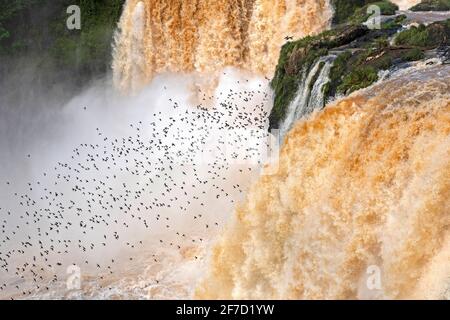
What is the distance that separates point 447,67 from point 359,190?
3.21 m

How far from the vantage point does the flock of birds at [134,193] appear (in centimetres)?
1473

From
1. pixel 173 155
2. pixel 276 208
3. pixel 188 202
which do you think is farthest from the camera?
pixel 173 155

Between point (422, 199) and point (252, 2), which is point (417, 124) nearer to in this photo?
point (422, 199)

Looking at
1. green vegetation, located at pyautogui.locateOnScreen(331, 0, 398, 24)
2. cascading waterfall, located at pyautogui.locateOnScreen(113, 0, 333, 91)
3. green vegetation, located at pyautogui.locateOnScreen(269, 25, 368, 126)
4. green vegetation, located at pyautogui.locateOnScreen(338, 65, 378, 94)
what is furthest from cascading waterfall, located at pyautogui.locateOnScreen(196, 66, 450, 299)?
cascading waterfall, located at pyautogui.locateOnScreen(113, 0, 333, 91)

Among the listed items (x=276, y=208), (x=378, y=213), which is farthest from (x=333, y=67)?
(x=378, y=213)

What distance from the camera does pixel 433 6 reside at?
670 inches

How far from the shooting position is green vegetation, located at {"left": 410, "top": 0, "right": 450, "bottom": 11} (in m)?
16.9

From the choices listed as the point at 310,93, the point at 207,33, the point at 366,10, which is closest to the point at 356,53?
the point at 310,93

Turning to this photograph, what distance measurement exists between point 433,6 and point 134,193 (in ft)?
32.2

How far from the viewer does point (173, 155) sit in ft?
59.6

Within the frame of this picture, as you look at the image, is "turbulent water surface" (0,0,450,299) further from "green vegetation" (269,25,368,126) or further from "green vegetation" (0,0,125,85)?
"green vegetation" (0,0,125,85)

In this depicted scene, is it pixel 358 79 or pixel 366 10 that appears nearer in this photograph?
pixel 358 79

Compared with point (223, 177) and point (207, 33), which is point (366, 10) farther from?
point (223, 177)

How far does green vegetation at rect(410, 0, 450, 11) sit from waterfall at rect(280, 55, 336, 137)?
4704mm
